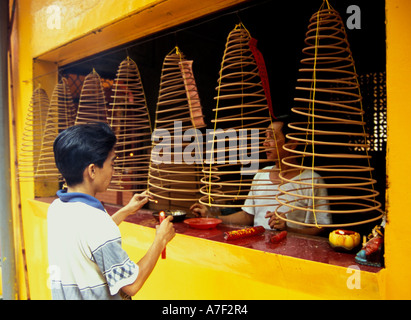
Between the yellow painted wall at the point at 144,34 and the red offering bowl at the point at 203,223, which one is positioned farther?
the red offering bowl at the point at 203,223

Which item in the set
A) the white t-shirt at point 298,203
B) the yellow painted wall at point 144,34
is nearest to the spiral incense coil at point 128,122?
the yellow painted wall at point 144,34

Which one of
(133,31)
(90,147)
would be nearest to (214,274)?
(90,147)

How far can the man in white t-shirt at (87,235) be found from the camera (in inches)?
47.0

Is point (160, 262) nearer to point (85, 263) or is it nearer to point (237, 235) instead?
point (237, 235)

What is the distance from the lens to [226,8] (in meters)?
1.98

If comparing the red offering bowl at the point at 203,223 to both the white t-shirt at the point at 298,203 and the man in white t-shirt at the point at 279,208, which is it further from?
the white t-shirt at the point at 298,203

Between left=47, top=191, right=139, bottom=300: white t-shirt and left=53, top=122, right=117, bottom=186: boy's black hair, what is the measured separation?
Answer: 0.10 metres

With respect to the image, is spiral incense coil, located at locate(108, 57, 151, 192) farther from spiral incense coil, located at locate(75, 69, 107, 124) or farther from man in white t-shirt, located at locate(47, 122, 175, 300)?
man in white t-shirt, located at locate(47, 122, 175, 300)

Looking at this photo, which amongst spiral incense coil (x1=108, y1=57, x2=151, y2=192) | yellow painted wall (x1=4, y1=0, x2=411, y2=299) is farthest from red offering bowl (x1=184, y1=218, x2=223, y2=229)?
spiral incense coil (x1=108, y1=57, x2=151, y2=192)

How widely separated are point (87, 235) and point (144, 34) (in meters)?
1.89

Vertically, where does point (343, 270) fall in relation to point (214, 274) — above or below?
above

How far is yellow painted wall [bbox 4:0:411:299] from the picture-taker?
1172 mm

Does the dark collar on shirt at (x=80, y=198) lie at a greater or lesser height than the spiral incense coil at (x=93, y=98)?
lesser

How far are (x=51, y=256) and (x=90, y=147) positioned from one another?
505 mm
